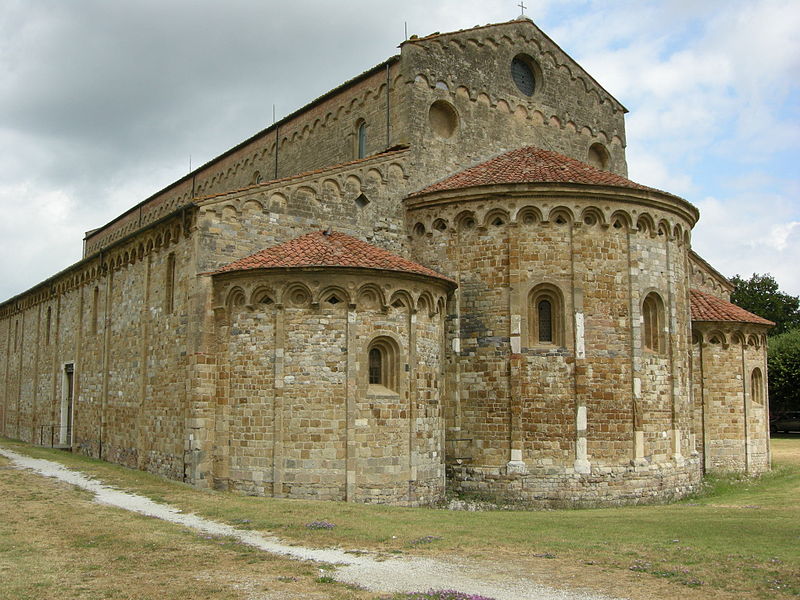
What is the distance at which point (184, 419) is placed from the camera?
17.7 m

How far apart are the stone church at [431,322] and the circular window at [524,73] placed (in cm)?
7

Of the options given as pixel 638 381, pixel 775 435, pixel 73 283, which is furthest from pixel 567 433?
pixel 775 435

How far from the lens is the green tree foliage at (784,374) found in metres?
44.0

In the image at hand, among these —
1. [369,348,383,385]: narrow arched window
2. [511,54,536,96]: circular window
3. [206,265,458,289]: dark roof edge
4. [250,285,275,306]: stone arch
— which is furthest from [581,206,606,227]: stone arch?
[250,285,275,306]: stone arch

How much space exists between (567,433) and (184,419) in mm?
9080

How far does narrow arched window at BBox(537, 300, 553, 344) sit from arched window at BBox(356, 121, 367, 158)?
25.6 ft

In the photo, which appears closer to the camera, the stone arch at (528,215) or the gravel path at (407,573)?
the gravel path at (407,573)

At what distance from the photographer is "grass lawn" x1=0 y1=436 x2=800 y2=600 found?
959 cm

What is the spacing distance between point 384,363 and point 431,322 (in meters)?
1.72

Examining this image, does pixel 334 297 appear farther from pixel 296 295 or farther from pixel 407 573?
pixel 407 573

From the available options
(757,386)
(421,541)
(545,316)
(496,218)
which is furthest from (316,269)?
(757,386)

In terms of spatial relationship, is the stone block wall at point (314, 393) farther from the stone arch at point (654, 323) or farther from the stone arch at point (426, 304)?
the stone arch at point (654, 323)

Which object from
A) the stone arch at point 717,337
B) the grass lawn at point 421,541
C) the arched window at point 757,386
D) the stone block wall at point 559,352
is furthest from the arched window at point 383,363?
the arched window at point 757,386

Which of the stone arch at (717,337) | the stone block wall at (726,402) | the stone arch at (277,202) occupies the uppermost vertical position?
the stone arch at (277,202)
